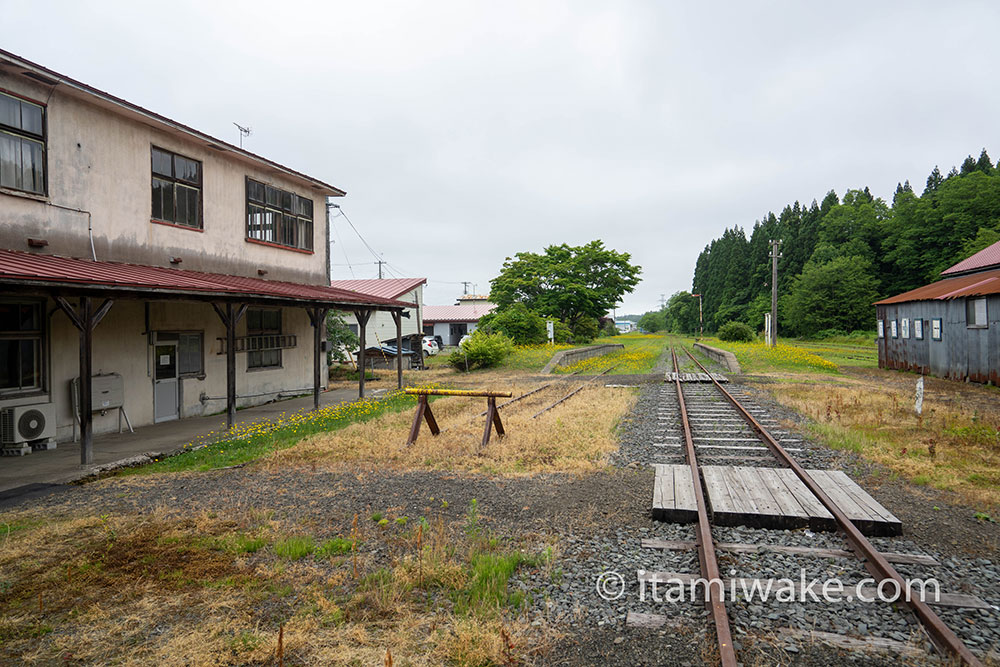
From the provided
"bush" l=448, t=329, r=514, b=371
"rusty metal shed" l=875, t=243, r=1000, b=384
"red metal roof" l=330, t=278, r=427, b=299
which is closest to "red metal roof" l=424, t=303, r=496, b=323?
"red metal roof" l=330, t=278, r=427, b=299

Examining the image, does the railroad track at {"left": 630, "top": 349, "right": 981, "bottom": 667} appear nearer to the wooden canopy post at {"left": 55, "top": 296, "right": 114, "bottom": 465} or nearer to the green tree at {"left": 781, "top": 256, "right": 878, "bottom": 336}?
the wooden canopy post at {"left": 55, "top": 296, "right": 114, "bottom": 465}

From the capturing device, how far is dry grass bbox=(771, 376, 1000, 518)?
6.80 metres

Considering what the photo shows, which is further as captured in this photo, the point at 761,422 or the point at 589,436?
the point at 761,422

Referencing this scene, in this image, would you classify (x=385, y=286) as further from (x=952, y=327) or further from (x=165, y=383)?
(x=952, y=327)

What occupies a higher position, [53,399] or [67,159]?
[67,159]

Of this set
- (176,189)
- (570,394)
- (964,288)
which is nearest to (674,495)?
(570,394)

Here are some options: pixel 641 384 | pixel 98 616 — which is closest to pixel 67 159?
pixel 98 616

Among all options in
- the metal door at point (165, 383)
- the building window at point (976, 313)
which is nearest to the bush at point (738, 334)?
the building window at point (976, 313)

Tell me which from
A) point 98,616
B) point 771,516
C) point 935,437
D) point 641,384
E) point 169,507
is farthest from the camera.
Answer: point 641,384

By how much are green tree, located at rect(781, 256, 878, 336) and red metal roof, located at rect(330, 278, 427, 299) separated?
4645 cm

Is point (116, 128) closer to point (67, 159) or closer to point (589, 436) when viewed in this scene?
point (67, 159)

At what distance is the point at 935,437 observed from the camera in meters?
9.09

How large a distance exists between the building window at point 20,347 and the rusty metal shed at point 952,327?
79.3ft

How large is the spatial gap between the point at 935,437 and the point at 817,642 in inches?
307
